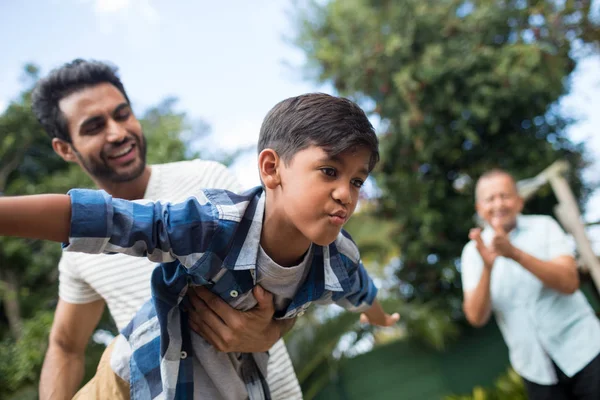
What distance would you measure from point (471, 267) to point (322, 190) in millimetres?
1991

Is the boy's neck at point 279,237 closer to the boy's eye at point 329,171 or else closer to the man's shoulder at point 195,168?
the boy's eye at point 329,171

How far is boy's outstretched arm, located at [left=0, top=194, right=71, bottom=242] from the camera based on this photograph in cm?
93

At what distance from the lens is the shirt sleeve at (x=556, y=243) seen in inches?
109

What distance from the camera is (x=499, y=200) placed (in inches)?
114

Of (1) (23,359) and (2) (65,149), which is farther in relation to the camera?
(1) (23,359)

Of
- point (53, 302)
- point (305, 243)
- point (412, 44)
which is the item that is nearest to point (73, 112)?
point (305, 243)

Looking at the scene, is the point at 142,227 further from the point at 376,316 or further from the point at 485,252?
the point at 485,252

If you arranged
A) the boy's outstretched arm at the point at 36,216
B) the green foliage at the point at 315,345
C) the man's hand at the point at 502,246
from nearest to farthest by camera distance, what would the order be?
the boy's outstretched arm at the point at 36,216 < the man's hand at the point at 502,246 < the green foliage at the point at 315,345

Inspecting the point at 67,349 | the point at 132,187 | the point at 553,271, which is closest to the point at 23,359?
the point at 67,349

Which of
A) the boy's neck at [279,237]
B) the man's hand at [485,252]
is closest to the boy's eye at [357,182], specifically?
the boy's neck at [279,237]

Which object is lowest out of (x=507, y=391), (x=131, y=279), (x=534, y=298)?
(x=507, y=391)

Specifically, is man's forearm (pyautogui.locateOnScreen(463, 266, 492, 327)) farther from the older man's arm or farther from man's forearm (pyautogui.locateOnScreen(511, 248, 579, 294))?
the older man's arm

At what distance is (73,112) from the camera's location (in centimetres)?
198

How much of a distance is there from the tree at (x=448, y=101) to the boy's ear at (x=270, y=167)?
14.3ft
